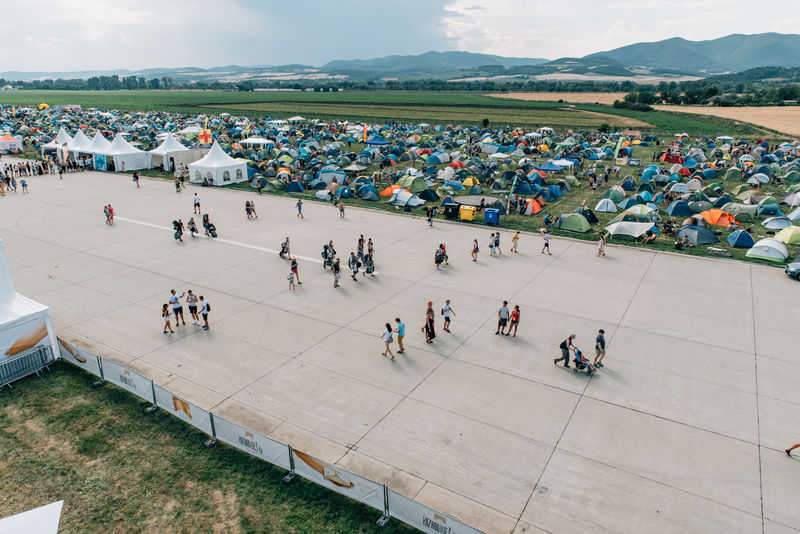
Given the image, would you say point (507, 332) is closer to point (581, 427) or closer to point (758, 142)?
point (581, 427)

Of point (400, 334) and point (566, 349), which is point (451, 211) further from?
point (566, 349)

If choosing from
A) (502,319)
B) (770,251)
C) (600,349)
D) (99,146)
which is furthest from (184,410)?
(99,146)

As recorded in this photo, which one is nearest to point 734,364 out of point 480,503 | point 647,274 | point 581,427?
point 581,427

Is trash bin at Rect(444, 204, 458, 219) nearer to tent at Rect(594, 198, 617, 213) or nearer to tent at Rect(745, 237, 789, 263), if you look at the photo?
tent at Rect(594, 198, 617, 213)

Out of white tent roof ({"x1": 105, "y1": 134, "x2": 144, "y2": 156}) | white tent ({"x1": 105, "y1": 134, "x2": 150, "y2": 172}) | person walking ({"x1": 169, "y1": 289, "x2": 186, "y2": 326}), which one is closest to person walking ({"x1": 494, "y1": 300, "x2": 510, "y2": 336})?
person walking ({"x1": 169, "y1": 289, "x2": 186, "y2": 326})

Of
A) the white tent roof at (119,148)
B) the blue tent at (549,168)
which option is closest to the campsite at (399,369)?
the blue tent at (549,168)
